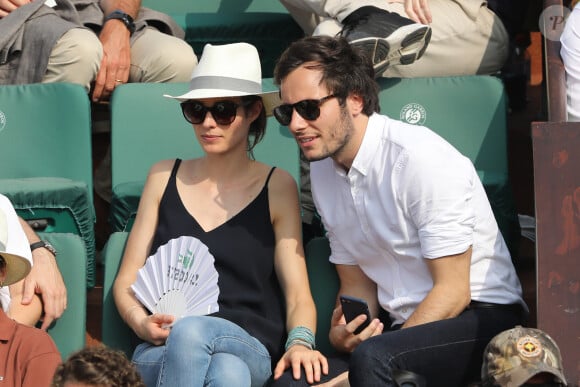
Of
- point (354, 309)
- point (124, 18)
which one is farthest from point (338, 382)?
point (124, 18)

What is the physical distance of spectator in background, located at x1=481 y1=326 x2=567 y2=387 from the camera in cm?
291

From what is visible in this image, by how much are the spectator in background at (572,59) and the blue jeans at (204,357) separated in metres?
1.47

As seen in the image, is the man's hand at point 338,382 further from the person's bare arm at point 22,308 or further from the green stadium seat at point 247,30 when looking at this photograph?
the green stadium seat at point 247,30

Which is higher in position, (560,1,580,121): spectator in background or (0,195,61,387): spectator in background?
(560,1,580,121): spectator in background

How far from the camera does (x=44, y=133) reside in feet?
14.8

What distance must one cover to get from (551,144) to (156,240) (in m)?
1.26

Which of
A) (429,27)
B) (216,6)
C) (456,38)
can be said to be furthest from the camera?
(216,6)

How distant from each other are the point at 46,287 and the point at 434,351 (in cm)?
118

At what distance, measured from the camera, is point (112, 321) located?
3.62m

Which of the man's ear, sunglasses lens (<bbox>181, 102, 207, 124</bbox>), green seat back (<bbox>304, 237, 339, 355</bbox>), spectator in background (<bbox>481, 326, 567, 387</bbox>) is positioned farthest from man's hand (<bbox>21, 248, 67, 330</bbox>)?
spectator in background (<bbox>481, 326, 567, 387</bbox>)

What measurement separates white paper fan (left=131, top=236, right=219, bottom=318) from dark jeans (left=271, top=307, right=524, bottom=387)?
0.38 metres

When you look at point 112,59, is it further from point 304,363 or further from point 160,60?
point 304,363

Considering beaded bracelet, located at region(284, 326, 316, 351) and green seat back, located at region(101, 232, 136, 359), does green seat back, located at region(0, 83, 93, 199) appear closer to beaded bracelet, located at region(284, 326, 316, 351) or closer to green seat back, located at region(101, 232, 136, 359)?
green seat back, located at region(101, 232, 136, 359)

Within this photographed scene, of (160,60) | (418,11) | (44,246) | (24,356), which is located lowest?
(24,356)
